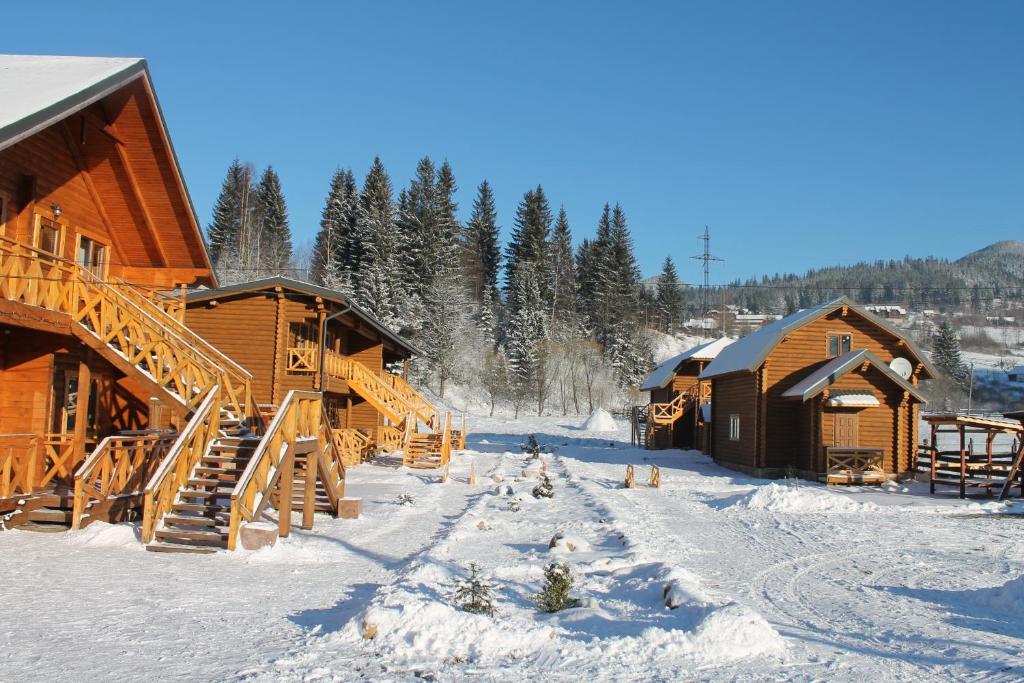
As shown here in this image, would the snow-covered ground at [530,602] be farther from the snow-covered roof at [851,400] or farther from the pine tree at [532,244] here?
the pine tree at [532,244]

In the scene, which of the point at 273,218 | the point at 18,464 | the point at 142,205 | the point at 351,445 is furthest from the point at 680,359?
the point at 273,218

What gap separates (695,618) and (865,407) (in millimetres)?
22489

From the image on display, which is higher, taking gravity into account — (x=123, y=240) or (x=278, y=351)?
(x=123, y=240)

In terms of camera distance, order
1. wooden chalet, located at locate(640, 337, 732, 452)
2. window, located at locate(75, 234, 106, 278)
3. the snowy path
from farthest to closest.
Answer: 1. wooden chalet, located at locate(640, 337, 732, 452)
2. window, located at locate(75, 234, 106, 278)
3. the snowy path

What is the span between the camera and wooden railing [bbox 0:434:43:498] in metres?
13.2

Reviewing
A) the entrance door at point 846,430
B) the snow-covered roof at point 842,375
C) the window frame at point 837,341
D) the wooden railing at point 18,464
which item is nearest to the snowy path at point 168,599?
the wooden railing at point 18,464

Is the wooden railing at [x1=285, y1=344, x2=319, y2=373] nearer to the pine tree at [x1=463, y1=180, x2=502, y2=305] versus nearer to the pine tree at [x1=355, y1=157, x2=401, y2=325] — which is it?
the pine tree at [x1=355, y1=157, x2=401, y2=325]

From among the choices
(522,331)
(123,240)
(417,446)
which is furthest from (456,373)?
(123,240)

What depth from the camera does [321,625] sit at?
8266 mm

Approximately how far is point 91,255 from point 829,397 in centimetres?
2301

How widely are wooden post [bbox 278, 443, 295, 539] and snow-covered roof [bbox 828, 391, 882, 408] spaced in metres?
20.1

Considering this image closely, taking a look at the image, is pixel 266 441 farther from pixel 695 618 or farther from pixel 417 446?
pixel 417 446

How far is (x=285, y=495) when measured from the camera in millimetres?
13633

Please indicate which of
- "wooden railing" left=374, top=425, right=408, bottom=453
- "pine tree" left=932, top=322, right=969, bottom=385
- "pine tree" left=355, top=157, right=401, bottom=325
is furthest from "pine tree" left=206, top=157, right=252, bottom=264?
"pine tree" left=932, top=322, right=969, bottom=385
